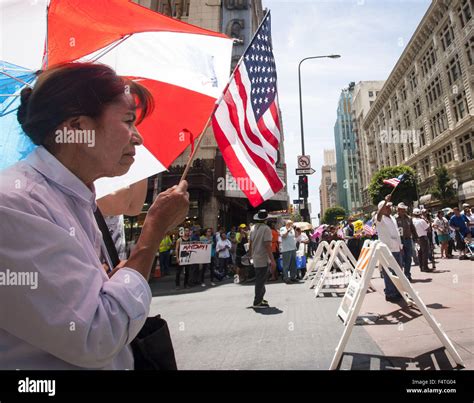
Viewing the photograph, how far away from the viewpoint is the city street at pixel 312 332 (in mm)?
3371

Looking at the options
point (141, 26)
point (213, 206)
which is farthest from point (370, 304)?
point (213, 206)

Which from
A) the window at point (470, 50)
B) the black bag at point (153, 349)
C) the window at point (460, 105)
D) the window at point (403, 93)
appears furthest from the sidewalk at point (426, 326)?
the window at point (403, 93)

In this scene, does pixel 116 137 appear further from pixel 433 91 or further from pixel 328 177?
pixel 328 177

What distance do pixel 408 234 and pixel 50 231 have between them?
10051mm

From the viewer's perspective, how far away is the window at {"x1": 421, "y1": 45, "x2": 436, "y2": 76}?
132ft

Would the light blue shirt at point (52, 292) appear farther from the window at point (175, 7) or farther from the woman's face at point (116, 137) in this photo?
the window at point (175, 7)

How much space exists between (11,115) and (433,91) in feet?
164

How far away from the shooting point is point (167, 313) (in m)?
6.55

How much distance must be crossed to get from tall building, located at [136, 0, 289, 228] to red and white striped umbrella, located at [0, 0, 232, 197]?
45.6 feet

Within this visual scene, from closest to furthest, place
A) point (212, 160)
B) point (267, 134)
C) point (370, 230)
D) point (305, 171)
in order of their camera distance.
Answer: point (267, 134), point (370, 230), point (305, 171), point (212, 160)

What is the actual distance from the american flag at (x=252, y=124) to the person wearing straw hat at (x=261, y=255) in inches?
135

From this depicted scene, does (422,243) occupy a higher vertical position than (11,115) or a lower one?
lower

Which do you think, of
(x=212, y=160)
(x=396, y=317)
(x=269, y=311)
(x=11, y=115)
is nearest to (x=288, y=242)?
(x=269, y=311)

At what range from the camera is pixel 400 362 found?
3.23 metres
